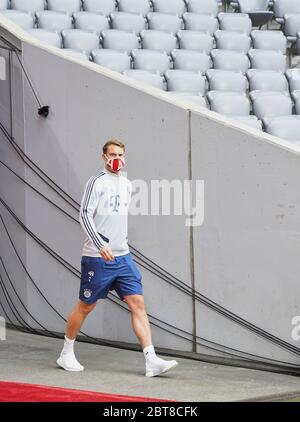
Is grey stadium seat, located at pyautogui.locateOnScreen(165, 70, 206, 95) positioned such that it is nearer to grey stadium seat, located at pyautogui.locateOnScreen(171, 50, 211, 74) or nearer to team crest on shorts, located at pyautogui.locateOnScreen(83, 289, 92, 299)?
grey stadium seat, located at pyautogui.locateOnScreen(171, 50, 211, 74)

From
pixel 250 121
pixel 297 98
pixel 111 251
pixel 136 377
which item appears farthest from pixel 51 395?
pixel 297 98

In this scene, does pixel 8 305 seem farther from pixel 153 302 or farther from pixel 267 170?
pixel 267 170

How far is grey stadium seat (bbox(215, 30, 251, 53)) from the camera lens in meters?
12.2

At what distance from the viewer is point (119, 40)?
11.4m

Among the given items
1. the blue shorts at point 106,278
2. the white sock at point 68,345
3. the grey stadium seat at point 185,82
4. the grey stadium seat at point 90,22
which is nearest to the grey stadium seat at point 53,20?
the grey stadium seat at point 90,22

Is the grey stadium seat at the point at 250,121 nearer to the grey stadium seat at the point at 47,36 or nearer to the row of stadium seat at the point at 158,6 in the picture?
the grey stadium seat at the point at 47,36

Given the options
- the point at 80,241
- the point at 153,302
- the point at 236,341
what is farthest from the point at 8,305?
the point at 236,341

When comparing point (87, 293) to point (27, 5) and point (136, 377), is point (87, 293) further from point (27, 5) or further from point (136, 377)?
point (27, 5)

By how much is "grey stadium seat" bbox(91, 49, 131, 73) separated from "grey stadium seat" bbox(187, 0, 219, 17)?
2629mm

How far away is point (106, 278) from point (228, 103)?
3419mm

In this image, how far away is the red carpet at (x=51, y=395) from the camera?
6273mm

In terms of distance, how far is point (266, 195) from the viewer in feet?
24.9

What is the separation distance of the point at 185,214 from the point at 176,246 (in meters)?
0.29

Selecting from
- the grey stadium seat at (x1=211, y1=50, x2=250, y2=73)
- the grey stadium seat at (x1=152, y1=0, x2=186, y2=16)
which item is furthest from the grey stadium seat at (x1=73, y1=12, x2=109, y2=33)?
the grey stadium seat at (x1=211, y1=50, x2=250, y2=73)
